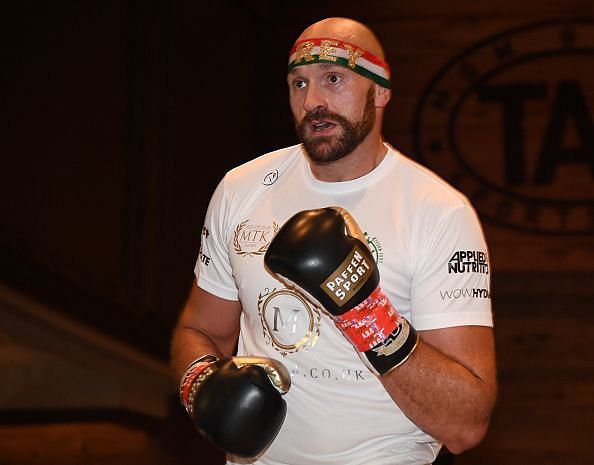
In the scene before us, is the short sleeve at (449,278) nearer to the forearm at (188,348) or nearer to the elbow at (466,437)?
the elbow at (466,437)

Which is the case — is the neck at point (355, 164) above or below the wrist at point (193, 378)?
above

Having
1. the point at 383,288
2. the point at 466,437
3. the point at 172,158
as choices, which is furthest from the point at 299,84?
the point at 172,158

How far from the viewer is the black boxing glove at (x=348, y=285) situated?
6.60 feet

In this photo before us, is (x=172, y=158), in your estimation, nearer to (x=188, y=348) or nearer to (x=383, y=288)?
(x=188, y=348)

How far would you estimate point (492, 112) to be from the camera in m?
5.65

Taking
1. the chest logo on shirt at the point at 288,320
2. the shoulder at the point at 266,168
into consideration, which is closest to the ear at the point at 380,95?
the shoulder at the point at 266,168

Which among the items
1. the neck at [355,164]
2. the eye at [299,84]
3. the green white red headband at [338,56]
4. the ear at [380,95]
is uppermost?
A: the green white red headband at [338,56]

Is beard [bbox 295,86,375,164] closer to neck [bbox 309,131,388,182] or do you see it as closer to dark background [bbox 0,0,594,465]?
neck [bbox 309,131,388,182]

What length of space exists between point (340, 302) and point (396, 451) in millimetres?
373

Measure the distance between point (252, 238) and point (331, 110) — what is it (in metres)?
0.34

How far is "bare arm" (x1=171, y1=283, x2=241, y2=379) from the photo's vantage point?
8.15 ft

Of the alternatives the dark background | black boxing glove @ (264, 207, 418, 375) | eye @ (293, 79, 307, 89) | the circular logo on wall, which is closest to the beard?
eye @ (293, 79, 307, 89)

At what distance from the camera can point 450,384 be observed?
2059 mm

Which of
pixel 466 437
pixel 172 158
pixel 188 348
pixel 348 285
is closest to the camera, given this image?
pixel 348 285
